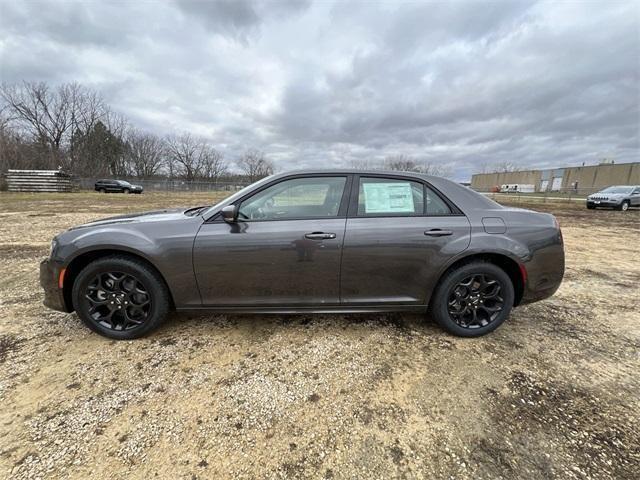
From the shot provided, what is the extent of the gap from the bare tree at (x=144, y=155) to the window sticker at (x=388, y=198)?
191 ft

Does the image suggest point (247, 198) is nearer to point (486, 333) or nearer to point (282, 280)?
point (282, 280)

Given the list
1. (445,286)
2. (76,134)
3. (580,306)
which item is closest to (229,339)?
(445,286)

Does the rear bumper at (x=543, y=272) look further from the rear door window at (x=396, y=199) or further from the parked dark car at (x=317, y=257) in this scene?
the rear door window at (x=396, y=199)

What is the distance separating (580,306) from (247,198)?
3928 mm

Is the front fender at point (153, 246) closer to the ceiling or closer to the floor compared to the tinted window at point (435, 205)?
closer to the floor

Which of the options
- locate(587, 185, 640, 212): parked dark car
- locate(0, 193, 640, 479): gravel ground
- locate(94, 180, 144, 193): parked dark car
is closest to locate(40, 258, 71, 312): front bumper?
locate(0, 193, 640, 479): gravel ground

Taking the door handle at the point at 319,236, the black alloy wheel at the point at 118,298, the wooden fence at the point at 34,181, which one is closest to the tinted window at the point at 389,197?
the door handle at the point at 319,236

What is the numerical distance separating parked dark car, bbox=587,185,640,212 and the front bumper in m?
22.6

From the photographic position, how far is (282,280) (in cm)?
249

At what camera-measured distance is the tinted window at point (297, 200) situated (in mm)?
2562

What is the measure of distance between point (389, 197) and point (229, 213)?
4.58 ft

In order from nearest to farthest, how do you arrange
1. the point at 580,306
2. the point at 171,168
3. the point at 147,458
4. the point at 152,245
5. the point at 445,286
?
the point at 147,458 → the point at 152,245 → the point at 445,286 → the point at 580,306 → the point at 171,168

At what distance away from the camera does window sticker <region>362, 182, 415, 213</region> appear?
260 centimetres

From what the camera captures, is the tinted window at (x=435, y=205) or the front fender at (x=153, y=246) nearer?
the front fender at (x=153, y=246)
